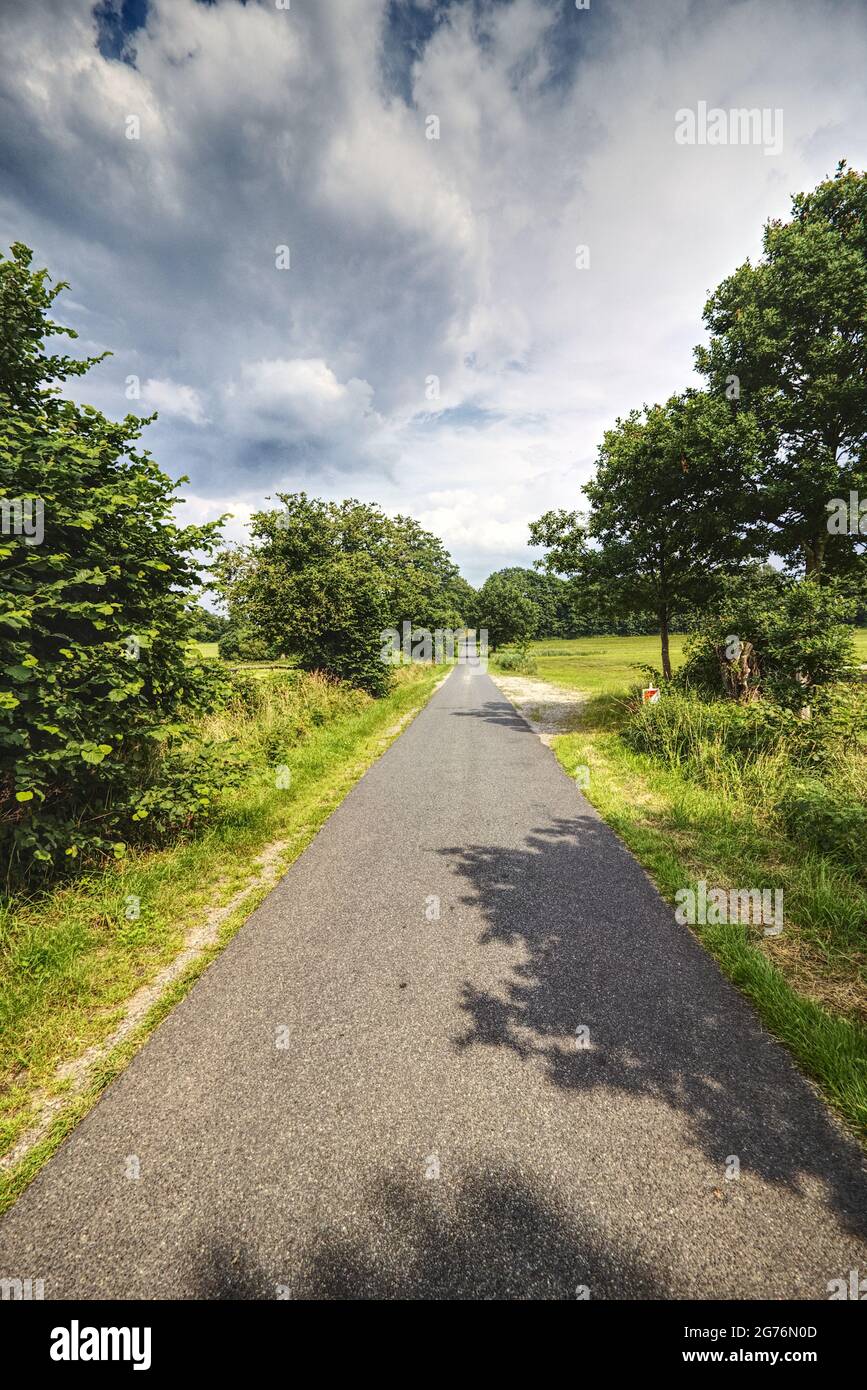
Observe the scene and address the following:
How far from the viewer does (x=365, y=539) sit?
1211 inches

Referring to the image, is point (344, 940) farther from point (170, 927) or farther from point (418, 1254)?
point (418, 1254)

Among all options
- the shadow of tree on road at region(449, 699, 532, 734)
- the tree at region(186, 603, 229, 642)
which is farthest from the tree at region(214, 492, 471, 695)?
the tree at region(186, 603, 229, 642)

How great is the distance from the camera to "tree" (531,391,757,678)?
10.4m

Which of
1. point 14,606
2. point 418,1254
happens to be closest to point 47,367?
point 14,606

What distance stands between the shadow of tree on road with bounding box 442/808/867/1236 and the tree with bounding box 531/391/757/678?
934 centimetres

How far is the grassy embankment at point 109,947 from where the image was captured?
2.72 m

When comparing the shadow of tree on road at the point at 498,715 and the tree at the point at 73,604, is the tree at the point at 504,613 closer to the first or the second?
the shadow of tree on road at the point at 498,715

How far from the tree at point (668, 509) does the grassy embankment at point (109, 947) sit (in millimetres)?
9586

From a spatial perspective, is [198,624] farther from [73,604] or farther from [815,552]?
[815,552]

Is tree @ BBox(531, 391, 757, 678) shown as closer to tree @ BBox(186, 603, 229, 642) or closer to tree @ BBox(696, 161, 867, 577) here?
tree @ BBox(696, 161, 867, 577)

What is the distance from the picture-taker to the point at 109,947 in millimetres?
3926

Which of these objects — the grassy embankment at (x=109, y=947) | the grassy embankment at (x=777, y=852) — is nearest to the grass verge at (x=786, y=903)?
the grassy embankment at (x=777, y=852)

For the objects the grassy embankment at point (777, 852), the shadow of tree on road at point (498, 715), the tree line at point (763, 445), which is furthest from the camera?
the shadow of tree on road at point (498, 715)

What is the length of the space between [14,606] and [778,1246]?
5935 mm
